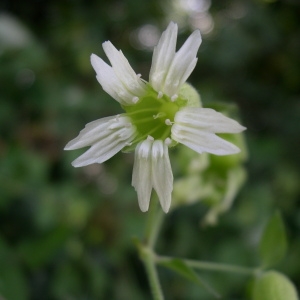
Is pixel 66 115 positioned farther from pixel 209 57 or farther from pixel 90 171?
pixel 209 57

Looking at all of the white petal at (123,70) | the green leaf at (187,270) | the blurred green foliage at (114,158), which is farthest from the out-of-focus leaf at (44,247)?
the white petal at (123,70)

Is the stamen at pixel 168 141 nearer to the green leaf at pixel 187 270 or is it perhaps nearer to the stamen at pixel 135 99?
the stamen at pixel 135 99

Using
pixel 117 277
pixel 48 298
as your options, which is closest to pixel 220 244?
pixel 117 277

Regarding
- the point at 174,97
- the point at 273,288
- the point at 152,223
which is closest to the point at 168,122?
the point at 174,97

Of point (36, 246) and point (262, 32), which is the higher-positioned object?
point (262, 32)

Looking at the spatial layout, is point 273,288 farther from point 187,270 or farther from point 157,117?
point 157,117
